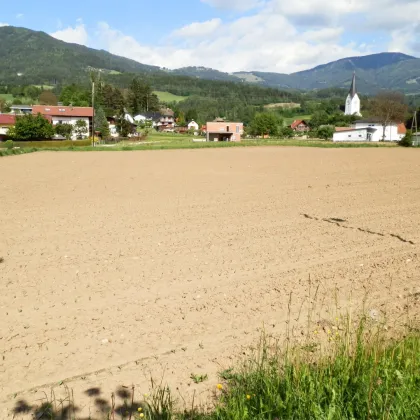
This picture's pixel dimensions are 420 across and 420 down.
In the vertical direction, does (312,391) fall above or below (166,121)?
below

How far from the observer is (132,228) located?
1020 centimetres

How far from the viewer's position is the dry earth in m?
A: 4.49

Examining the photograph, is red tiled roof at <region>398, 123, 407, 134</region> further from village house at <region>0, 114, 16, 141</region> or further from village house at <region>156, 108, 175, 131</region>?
village house at <region>0, 114, 16, 141</region>

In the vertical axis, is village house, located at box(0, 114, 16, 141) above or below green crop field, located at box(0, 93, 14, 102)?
below

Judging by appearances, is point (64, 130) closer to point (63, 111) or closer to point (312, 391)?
point (63, 111)

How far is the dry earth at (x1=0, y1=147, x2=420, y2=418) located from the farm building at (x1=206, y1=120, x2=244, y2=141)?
7621 centimetres

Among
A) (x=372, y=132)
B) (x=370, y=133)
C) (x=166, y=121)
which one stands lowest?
(x=370, y=133)

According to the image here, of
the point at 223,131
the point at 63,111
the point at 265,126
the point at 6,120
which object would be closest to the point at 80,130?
the point at 63,111

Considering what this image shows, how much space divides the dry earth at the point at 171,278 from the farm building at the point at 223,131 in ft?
250

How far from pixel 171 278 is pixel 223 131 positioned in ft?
276

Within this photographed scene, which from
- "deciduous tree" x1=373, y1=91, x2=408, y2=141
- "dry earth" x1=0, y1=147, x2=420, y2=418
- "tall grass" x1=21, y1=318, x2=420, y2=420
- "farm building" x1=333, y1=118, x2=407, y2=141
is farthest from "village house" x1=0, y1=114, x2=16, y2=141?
"tall grass" x1=21, y1=318, x2=420, y2=420

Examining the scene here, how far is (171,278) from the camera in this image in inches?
267

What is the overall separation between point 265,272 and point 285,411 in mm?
3784

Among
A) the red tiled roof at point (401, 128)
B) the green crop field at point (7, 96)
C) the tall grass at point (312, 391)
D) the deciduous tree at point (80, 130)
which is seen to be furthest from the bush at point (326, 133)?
the green crop field at point (7, 96)
